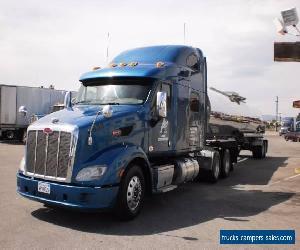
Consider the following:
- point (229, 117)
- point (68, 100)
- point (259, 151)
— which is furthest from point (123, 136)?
point (259, 151)

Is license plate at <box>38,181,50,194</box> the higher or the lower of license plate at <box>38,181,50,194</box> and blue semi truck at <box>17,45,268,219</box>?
the lower

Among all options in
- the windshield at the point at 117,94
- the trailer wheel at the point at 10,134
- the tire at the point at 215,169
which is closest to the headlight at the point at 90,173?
the windshield at the point at 117,94

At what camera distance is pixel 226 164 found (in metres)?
14.0

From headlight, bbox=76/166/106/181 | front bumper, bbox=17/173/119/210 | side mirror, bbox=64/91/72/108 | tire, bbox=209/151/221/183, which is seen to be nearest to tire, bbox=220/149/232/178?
tire, bbox=209/151/221/183

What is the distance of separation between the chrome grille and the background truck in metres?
20.1

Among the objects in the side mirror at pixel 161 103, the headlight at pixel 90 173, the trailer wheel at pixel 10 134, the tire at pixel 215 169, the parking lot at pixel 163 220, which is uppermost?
the side mirror at pixel 161 103

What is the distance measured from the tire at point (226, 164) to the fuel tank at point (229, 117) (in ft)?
2.37

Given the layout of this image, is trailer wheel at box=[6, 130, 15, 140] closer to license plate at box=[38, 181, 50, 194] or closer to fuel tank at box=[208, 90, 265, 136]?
fuel tank at box=[208, 90, 265, 136]

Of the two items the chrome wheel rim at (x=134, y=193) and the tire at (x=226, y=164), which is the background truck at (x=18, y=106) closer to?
the tire at (x=226, y=164)

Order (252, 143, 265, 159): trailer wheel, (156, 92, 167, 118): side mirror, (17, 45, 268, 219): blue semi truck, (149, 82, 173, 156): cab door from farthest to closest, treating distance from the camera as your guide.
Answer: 1. (252, 143, 265, 159): trailer wheel
2. (149, 82, 173, 156): cab door
3. (156, 92, 167, 118): side mirror
4. (17, 45, 268, 219): blue semi truck

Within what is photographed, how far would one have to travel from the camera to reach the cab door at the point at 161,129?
849 cm

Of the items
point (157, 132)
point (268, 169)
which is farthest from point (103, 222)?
point (268, 169)

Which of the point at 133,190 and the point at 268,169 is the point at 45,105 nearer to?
the point at 268,169

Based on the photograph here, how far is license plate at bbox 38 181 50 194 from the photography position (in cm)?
704
